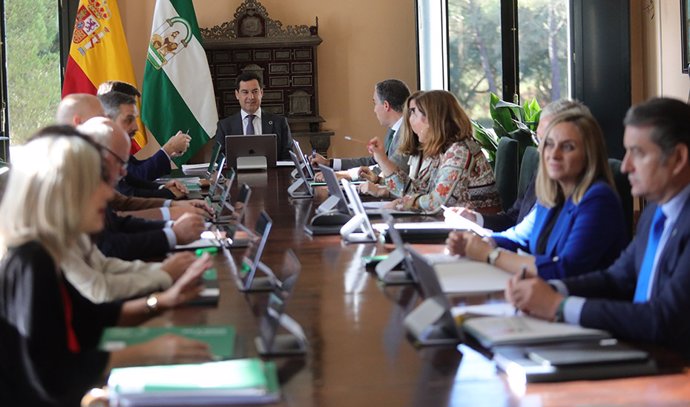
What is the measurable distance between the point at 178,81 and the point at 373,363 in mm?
7162

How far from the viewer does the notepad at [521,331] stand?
2070mm

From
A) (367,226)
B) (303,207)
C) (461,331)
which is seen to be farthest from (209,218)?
(461,331)

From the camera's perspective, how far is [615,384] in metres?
1.85

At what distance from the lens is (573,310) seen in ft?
7.29

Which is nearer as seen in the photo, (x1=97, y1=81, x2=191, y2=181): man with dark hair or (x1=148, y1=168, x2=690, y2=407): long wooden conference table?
(x1=148, y1=168, x2=690, y2=407): long wooden conference table

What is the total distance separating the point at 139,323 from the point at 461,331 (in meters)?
0.78

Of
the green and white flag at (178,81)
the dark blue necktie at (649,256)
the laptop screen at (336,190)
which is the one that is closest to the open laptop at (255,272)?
the dark blue necktie at (649,256)

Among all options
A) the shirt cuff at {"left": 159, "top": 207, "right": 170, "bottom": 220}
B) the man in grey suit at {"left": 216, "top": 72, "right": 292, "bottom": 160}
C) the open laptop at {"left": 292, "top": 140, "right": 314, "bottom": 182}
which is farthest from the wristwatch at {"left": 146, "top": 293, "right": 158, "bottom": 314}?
the man in grey suit at {"left": 216, "top": 72, "right": 292, "bottom": 160}

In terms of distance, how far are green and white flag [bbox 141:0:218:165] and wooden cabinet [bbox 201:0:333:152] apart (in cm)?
19

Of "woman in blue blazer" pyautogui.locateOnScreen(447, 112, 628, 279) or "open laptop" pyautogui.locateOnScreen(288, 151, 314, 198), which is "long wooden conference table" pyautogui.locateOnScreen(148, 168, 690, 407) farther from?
"open laptop" pyautogui.locateOnScreen(288, 151, 314, 198)

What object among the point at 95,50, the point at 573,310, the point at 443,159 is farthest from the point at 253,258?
the point at 95,50

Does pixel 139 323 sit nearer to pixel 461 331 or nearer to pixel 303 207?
pixel 461 331

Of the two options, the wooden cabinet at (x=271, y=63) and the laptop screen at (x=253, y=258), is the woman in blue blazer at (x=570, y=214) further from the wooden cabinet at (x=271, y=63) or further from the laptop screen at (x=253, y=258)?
the wooden cabinet at (x=271, y=63)

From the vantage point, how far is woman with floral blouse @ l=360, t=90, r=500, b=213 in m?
4.76
